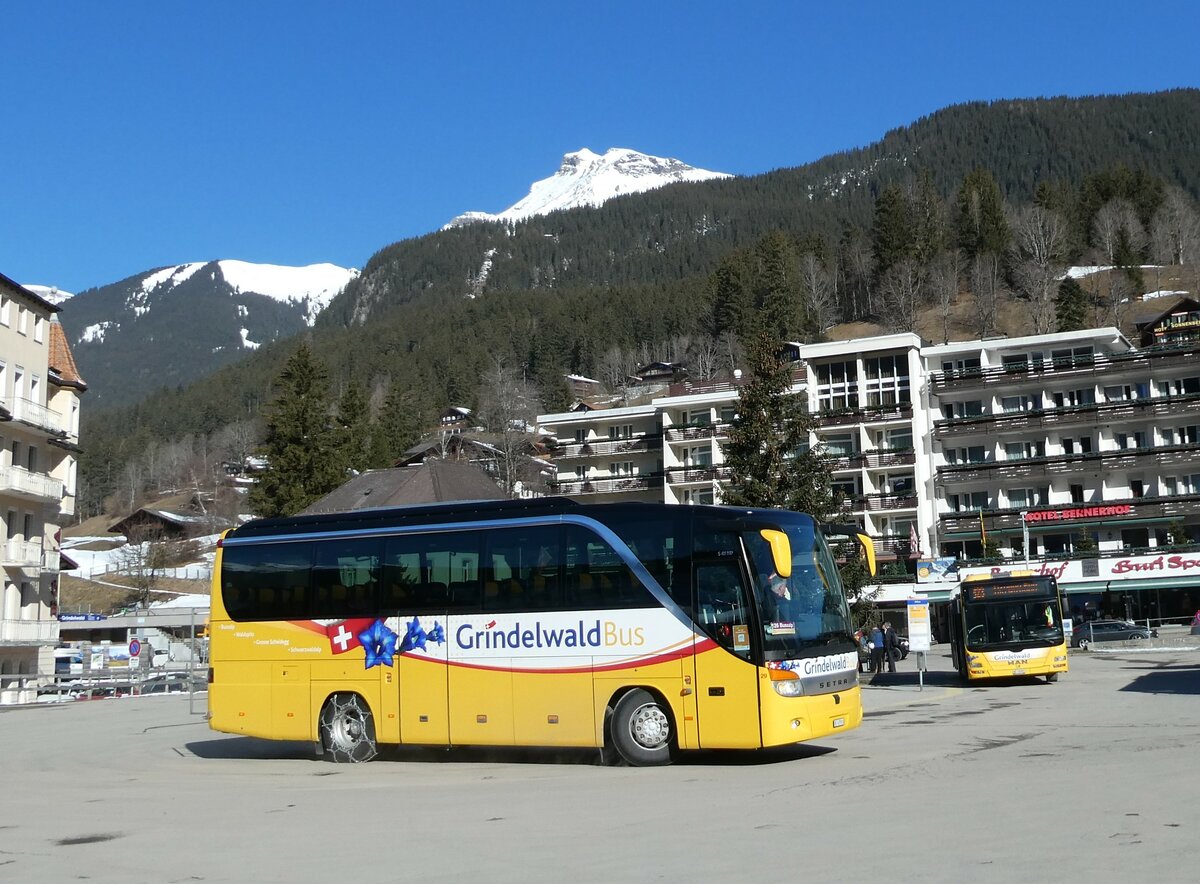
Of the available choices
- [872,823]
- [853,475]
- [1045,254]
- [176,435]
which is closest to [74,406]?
[853,475]

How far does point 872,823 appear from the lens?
10.0m

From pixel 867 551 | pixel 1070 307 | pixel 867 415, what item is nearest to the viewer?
pixel 867 551

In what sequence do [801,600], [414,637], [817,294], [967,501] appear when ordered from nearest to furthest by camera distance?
[801,600] < [414,637] < [967,501] < [817,294]

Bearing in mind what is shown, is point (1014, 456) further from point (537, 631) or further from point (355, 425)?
point (537, 631)

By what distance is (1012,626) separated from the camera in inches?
1170

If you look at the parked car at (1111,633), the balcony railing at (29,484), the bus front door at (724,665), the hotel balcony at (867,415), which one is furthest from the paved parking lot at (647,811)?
the hotel balcony at (867,415)

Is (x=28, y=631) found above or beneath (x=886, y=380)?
beneath

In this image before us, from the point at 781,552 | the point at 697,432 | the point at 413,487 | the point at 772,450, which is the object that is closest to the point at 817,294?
the point at 697,432

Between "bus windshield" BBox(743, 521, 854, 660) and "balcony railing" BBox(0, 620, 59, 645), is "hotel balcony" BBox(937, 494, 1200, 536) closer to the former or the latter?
"balcony railing" BBox(0, 620, 59, 645)

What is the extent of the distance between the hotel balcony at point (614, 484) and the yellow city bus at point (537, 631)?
2528 inches

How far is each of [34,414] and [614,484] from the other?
41.0m

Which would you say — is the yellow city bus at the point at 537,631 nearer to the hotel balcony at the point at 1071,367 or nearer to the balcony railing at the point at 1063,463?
the balcony railing at the point at 1063,463

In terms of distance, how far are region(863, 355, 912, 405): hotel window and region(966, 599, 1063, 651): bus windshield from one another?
4807cm

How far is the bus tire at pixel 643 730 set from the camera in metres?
15.4
